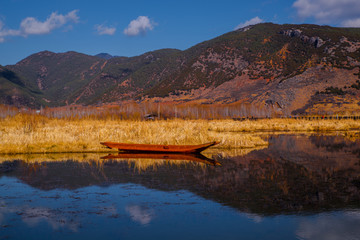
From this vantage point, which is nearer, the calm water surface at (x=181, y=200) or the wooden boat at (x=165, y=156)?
the calm water surface at (x=181, y=200)

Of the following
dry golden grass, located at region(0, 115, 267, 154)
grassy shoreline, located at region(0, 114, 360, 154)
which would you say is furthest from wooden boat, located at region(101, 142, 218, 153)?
Answer: dry golden grass, located at region(0, 115, 267, 154)

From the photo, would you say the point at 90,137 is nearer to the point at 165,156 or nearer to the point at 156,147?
the point at 156,147

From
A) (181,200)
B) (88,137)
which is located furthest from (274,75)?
(181,200)

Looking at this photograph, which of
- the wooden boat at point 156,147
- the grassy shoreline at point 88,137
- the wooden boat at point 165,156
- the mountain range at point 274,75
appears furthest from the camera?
the mountain range at point 274,75

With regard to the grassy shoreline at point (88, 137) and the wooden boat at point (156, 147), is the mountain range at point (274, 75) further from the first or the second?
the wooden boat at point (156, 147)

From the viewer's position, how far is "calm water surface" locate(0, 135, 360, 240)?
8648 millimetres

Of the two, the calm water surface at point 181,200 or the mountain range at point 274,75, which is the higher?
the mountain range at point 274,75

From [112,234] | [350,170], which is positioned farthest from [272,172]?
[112,234]

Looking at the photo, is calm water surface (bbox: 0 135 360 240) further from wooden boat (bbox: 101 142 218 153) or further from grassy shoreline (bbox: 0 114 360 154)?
grassy shoreline (bbox: 0 114 360 154)

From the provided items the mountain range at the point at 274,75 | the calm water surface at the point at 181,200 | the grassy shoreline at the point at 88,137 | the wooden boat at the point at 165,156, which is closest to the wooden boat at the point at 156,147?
the wooden boat at the point at 165,156

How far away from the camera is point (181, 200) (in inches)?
449

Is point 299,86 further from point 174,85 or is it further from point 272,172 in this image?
point 272,172

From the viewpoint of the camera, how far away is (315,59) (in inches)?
4365

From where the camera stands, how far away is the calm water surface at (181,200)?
865 cm
